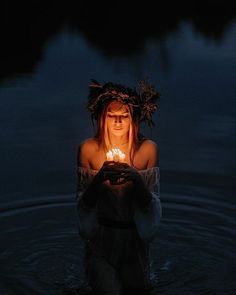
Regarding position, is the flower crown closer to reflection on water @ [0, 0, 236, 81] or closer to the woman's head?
the woman's head

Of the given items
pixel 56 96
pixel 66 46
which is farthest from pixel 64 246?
pixel 66 46

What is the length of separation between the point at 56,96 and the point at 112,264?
1003 cm

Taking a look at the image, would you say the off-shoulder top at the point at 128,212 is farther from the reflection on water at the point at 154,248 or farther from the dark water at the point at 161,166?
the dark water at the point at 161,166

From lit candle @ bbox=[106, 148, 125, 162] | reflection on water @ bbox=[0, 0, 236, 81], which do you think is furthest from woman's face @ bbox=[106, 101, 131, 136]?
reflection on water @ bbox=[0, 0, 236, 81]

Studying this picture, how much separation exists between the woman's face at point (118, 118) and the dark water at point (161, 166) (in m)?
1.74

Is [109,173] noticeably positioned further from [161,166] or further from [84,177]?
[161,166]

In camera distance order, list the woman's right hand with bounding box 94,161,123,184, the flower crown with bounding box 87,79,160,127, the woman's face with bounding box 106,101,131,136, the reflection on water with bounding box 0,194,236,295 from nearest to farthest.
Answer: the woman's right hand with bounding box 94,161,123,184, the woman's face with bounding box 106,101,131,136, the flower crown with bounding box 87,79,160,127, the reflection on water with bounding box 0,194,236,295

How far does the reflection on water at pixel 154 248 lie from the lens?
10.1m

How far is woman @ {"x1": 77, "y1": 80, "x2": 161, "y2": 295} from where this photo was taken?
889cm

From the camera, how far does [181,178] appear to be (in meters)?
13.3

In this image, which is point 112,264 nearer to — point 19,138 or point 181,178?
Result: point 181,178

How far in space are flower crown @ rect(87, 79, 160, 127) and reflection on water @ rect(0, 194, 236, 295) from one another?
1725 mm

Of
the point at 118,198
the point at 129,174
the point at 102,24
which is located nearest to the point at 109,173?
the point at 129,174

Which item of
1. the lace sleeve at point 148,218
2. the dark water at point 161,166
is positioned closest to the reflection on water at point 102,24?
the dark water at point 161,166
